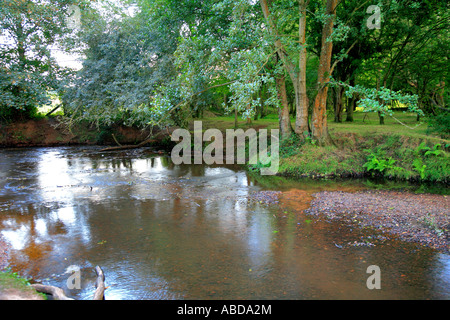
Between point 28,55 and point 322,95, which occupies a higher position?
point 28,55

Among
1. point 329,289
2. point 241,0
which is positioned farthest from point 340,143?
point 329,289

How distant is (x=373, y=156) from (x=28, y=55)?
78.5 feet

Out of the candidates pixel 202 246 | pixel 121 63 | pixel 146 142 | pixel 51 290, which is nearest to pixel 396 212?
pixel 202 246

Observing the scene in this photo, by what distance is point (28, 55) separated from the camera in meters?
23.6

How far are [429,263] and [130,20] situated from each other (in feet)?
66.2

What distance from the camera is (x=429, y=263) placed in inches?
245

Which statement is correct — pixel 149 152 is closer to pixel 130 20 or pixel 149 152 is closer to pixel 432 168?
pixel 130 20

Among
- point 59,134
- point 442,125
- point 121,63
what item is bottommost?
point 59,134

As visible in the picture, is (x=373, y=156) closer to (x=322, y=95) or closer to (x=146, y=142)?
(x=322, y=95)

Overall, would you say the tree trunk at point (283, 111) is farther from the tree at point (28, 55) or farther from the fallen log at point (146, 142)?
the tree at point (28, 55)

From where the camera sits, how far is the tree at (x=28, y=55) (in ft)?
66.4
